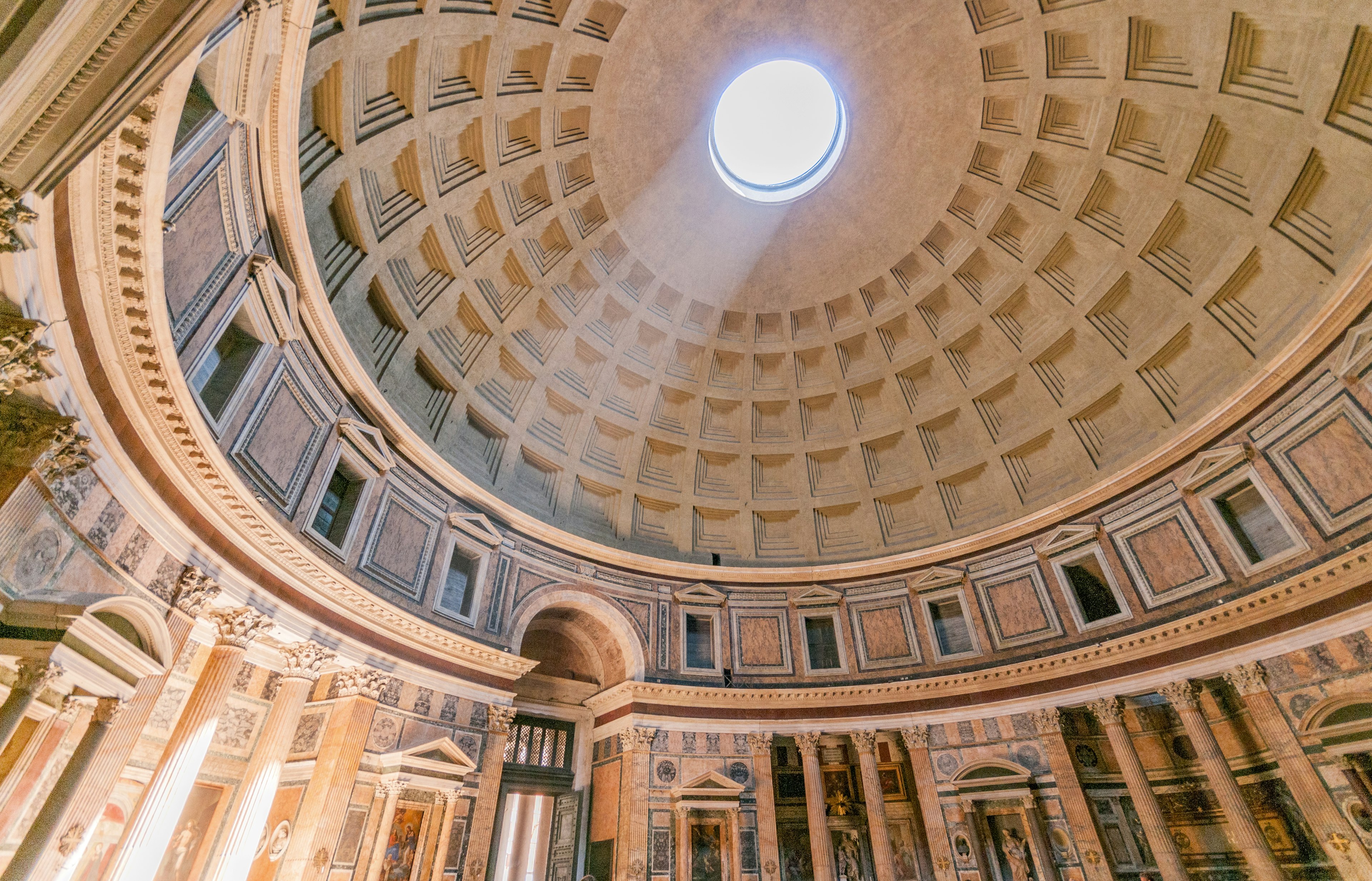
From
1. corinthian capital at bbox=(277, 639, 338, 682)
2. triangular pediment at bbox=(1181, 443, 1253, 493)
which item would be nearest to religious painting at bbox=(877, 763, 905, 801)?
triangular pediment at bbox=(1181, 443, 1253, 493)

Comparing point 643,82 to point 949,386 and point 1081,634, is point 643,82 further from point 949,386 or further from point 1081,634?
point 1081,634

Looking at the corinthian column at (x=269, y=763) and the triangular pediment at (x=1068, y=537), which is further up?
the triangular pediment at (x=1068, y=537)

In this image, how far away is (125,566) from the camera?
9.18m

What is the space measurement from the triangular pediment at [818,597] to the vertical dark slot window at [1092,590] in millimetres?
7079

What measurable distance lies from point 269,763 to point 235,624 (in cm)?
298

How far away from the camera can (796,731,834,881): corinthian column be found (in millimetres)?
17859

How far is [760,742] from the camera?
19.5 meters

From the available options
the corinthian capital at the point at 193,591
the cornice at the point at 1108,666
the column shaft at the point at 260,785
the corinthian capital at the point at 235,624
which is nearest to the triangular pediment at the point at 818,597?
the cornice at the point at 1108,666

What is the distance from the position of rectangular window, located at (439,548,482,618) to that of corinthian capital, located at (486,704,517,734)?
252 centimetres

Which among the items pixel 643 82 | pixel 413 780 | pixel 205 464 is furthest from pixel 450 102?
pixel 413 780

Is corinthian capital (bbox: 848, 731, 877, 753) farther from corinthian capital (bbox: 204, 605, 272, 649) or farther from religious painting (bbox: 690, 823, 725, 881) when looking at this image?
corinthian capital (bbox: 204, 605, 272, 649)

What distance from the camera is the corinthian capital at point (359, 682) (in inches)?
551

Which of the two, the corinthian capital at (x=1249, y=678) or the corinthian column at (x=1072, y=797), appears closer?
the corinthian capital at (x=1249, y=678)

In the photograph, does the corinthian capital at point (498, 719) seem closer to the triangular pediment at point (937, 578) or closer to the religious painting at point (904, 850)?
the religious painting at point (904, 850)
